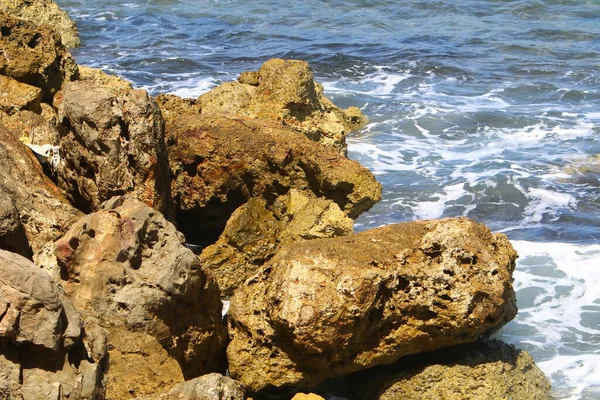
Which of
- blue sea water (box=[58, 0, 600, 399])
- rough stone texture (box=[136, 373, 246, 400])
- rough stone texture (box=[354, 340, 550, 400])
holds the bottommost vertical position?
blue sea water (box=[58, 0, 600, 399])

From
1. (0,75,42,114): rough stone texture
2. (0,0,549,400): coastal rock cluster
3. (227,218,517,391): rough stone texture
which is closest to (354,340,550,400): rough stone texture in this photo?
(0,0,549,400): coastal rock cluster

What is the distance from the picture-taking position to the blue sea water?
8250mm

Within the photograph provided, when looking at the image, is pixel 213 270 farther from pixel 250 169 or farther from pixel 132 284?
pixel 132 284

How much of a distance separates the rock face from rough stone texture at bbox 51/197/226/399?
3.43ft

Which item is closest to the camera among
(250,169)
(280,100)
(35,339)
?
(35,339)

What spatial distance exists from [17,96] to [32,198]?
1.77 meters

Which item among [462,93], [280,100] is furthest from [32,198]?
[462,93]

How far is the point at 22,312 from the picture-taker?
333 centimetres

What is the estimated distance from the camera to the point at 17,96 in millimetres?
7078

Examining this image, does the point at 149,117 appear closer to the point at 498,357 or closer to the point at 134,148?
the point at 134,148

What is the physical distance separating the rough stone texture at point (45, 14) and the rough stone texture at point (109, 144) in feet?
9.26

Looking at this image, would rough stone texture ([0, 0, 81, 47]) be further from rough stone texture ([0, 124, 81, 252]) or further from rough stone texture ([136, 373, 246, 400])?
rough stone texture ([136, 373, 246, 400])

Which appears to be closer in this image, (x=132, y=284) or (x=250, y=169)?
(x=132, y=284)

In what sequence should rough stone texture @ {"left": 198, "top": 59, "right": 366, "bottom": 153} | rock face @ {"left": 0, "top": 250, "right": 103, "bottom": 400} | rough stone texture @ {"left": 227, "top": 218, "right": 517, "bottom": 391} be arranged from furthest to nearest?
rough stone texture @ {"left": 198, "top": 59, "right": 366, "bottom": 153} → rough stone texture @ {"left": 227, "top": 218, "right": 517, "bottom": 391} → rock face @ {"left": 0, "top": 250, "right": 103, "bottom": 400}
